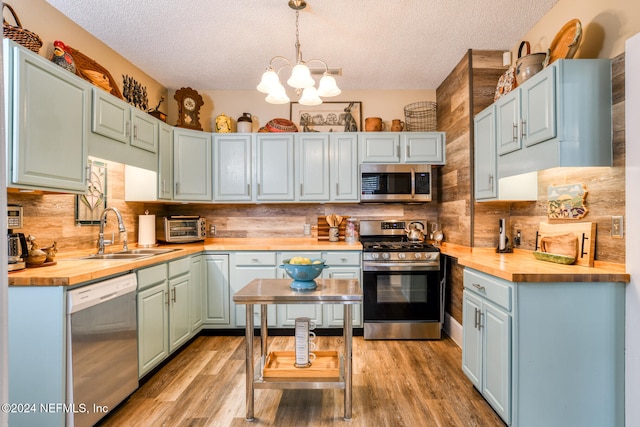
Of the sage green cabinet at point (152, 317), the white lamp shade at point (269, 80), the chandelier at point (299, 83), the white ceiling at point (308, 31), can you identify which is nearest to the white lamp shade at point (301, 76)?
the chandelier at point (299, 83)

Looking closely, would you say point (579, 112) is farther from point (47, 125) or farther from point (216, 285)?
point (216, 285)

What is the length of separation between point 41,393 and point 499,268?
2.51 m

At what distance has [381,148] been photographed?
3.73 m

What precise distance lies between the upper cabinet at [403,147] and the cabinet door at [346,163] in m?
0.11

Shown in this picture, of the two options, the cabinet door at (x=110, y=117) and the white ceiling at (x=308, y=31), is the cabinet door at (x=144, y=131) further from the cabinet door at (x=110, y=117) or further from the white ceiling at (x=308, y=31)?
the white ceiling at (x=308, y=31)

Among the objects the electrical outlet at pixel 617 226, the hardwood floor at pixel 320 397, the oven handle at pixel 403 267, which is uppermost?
the electrical outlet at pixel 617 226

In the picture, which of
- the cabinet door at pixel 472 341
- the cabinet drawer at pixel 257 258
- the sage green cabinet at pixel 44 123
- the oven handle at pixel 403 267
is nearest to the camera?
the sage green cabinet at pixel 44 123

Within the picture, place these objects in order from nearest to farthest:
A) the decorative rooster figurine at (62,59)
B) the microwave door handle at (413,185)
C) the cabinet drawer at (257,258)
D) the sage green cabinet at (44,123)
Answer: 1. the sage green cabinet at (44,123)
2. the decorative rooster figurine at (62,59)
3. the cabinet drawer at (257,258)
4. the microwave door handle at (413,185)

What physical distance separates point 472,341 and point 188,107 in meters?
3.53

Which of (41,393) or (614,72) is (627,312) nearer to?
(614,72)

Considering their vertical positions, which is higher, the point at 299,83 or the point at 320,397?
the point at 299,83

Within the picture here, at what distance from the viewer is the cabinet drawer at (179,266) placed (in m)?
2.87

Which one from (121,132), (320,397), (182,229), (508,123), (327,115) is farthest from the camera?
(327,115)

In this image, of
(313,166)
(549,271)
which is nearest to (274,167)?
(313,166)
